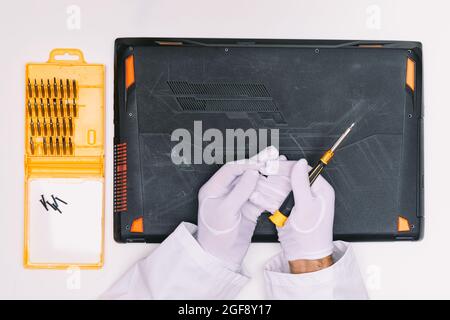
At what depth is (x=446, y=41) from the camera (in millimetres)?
1007

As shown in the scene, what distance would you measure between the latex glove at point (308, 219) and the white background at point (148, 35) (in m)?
0.10

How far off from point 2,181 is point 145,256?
345 millimetres

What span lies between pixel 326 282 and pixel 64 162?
59cm

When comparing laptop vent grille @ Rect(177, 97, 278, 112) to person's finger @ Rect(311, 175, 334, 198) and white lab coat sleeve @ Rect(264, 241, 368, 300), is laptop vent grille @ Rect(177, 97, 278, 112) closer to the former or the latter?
person's finger @ Rect(311, 175, 334, 198)

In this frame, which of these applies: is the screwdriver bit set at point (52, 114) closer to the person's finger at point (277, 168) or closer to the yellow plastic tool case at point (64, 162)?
the yellow plastic tool case at point (64, 162)

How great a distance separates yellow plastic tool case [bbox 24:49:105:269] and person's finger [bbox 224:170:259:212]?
29 cm

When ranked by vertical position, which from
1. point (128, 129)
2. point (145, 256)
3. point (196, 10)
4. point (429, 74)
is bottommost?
point (145, 256)

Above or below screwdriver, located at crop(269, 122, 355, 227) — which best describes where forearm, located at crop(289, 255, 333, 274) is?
below

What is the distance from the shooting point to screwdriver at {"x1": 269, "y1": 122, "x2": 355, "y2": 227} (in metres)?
0.89

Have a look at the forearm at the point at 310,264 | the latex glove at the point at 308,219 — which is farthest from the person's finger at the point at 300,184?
the forearm at the point at 310,264

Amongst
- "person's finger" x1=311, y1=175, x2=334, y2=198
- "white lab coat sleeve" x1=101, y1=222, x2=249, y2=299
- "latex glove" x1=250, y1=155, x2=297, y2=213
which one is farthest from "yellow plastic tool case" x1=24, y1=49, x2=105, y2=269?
"person's finger" x1=311, y1=175, x2=334, y2=198

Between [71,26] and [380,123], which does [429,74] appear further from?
[71,26]

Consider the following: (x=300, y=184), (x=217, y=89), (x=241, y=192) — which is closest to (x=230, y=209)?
(x=241, y=192)
